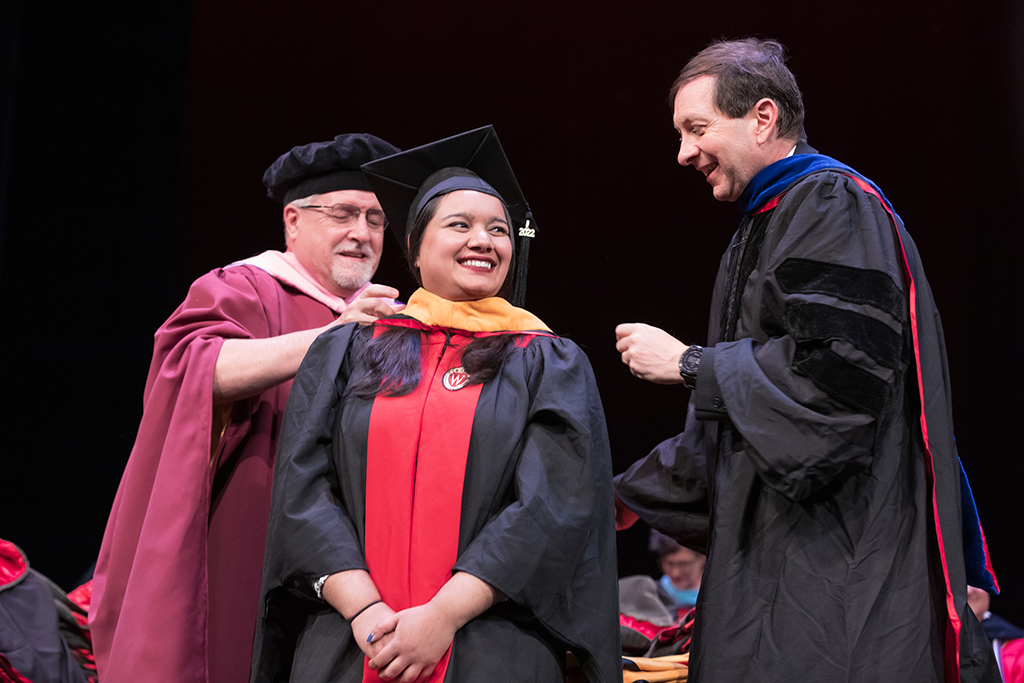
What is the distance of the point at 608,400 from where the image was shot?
5.16 metres

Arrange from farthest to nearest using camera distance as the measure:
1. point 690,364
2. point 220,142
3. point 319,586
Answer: point 220,142 → point 690,364 → point 319,586

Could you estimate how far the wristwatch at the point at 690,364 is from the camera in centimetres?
208

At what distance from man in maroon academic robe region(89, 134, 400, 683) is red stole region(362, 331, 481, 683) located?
0.36 meters

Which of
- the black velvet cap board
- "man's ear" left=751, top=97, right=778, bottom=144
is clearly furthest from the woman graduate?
"man's ear" left=751, top=97, right=778, bottom=144

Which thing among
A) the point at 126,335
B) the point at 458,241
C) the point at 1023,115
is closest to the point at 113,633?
the point at 458,241

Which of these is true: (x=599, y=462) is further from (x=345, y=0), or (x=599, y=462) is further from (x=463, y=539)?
(x=345, y=0)

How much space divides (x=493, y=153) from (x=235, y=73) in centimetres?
315

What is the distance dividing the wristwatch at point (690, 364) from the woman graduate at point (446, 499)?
0.23 meters

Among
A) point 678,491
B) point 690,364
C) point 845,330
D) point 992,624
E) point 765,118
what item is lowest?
point 992,624

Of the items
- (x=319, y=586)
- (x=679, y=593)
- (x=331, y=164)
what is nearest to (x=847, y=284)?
(x=319, y=586)

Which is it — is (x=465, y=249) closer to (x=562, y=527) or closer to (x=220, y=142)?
(x=562, y=527)

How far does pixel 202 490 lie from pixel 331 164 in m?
1.23

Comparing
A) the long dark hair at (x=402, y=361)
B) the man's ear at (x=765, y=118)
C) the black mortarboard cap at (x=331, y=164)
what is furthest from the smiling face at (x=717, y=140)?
the black mortarboard cap at (x=331, y=164)

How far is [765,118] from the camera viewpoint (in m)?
2.39
